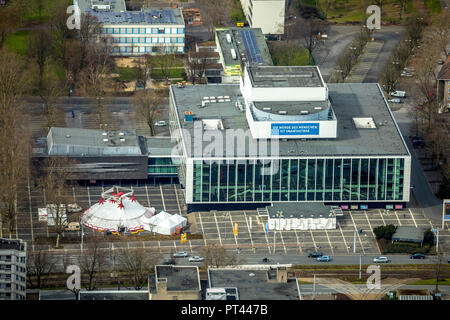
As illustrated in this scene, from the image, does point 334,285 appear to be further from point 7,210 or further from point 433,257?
point 7,210

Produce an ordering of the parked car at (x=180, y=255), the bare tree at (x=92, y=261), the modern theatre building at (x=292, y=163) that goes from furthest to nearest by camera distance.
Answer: the modern theatre building at (x=292, y=163), the parked car at (x=180, y=255), the bare tree at (x=92, y=261)

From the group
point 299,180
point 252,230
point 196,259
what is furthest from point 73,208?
point 299,180

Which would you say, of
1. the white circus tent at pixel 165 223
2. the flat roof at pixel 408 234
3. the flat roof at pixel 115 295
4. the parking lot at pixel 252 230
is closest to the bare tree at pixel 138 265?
the parking lot at pixel 252 230

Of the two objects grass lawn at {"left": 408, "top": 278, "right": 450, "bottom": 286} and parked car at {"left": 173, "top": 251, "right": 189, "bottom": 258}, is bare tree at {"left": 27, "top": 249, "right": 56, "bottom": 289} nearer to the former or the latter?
parked car at {"left": 173, "top": 251, "right": 189, "bottom": 258}

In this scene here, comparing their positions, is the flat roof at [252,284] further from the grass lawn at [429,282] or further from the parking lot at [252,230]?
the grass lawn at [429,282]

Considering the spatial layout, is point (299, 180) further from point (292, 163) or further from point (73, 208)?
point (73, 208)

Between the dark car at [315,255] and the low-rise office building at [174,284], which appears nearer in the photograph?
the low-rise office building at [174,284]
